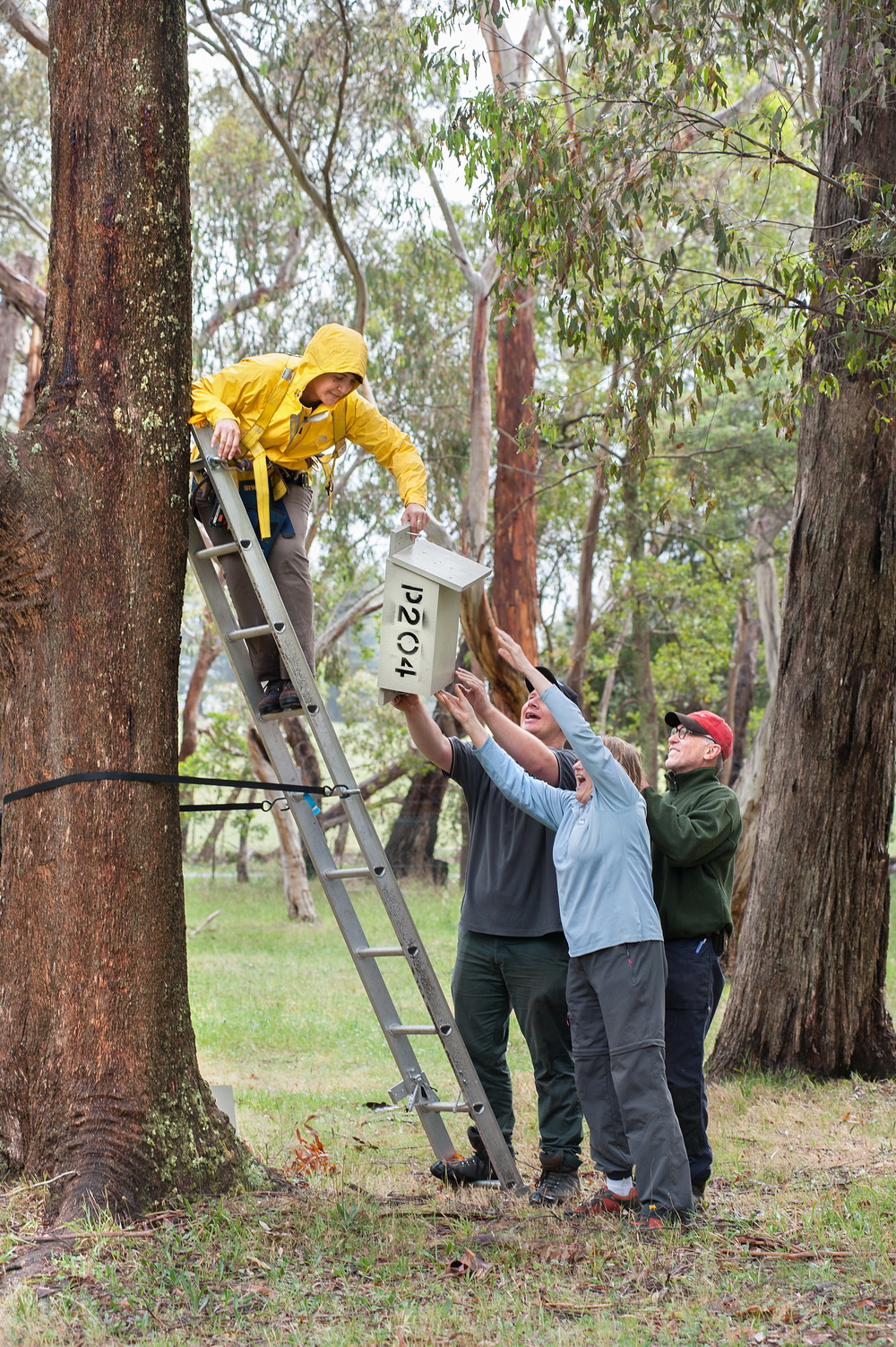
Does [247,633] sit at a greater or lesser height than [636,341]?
lesser

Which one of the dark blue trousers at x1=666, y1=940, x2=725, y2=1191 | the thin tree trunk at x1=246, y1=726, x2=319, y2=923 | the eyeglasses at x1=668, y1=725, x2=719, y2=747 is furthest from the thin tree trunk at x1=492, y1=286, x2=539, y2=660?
the dark blue trousers at x1=666, y1=940, x2=725, y2=1191

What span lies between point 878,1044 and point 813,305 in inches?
162

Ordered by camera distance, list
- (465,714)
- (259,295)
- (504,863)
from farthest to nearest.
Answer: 1. (259,295)
2. (504,863)
3. (465,714)

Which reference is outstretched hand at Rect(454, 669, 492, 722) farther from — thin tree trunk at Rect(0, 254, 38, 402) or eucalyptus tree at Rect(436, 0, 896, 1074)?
thin tree trunk at Rect(0, 254, 38, 402)

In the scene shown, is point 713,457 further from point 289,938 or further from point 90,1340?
point 90,1340

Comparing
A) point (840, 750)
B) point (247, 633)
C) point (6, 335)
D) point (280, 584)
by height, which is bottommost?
point (840, 750)

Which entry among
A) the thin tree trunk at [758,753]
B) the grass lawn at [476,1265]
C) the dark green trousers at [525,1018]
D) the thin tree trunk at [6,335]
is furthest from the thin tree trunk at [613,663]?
the dark green trousers at [525,1018]

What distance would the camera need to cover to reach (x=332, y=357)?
4402 mm

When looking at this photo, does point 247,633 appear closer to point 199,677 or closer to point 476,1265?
point 476,1265

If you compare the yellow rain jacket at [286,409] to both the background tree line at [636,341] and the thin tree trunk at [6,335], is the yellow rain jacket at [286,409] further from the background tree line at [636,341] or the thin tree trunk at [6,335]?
the thin tree trunk at [6,335]

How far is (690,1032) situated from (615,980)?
0.48 metres

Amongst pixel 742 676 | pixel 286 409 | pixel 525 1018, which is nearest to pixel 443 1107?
pixel 525 1018

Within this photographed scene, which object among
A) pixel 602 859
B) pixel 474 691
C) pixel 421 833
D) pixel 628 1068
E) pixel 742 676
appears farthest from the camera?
pixel 742 676

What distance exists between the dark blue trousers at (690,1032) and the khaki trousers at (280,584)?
1717 mm
